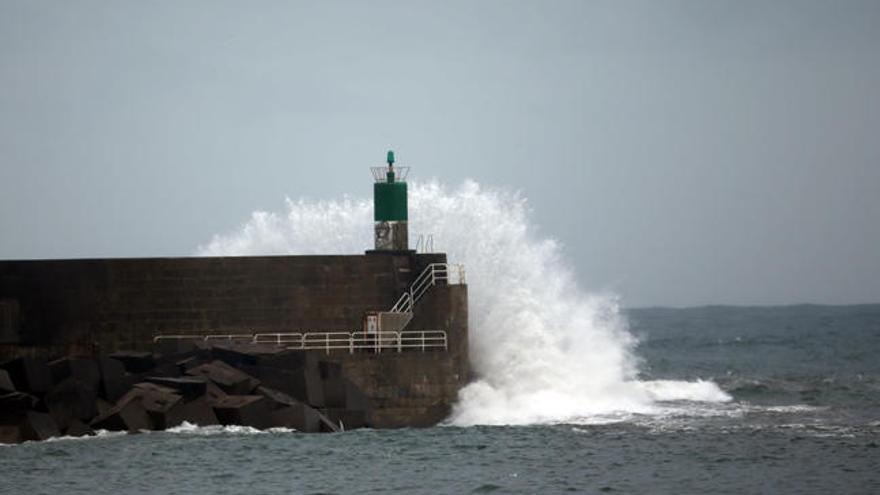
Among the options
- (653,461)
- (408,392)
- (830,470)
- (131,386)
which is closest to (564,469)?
(653,461)

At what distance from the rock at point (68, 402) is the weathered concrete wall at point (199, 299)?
9.63 feet

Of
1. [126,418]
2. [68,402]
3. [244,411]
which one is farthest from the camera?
[244,411]

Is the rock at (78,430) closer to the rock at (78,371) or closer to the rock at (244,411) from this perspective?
the rock at (78,371)

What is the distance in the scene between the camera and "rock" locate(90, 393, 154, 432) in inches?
968

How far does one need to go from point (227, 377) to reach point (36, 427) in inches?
118

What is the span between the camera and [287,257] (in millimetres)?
28672

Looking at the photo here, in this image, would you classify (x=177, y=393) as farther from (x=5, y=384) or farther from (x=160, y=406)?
(x=5, y=384)

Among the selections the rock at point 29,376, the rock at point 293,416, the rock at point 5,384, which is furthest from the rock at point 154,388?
the rock at point 5,384

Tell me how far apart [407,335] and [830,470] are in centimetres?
923

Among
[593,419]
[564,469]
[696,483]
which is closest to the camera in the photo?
[696,483]

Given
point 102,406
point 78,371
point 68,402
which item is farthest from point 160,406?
point 78,371

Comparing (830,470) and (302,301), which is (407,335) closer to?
(302,301)

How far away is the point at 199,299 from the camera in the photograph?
93.2 ft

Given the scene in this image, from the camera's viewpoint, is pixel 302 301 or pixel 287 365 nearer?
pixel 287 365
